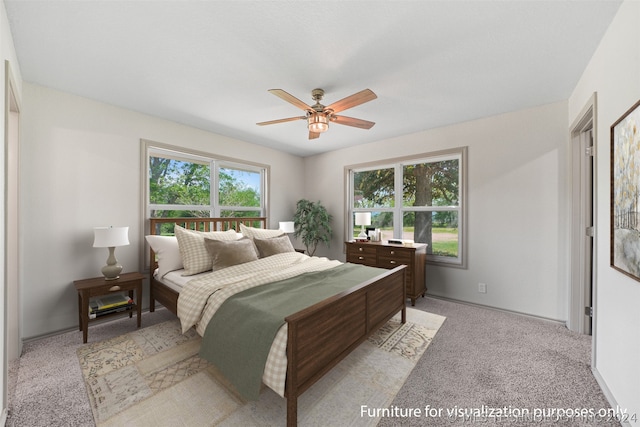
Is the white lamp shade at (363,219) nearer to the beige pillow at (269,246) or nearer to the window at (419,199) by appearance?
the window at (419,199)

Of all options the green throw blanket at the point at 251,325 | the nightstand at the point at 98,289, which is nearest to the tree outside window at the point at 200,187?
the nightstand at the point at 98,289

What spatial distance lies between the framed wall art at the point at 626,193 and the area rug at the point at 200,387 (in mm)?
1539

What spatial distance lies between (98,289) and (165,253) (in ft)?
2.13

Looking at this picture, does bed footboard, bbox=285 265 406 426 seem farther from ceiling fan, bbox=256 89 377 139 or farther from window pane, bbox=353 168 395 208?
window pane, bbox=353 168 395 208

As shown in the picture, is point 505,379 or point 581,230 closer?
point 505,379

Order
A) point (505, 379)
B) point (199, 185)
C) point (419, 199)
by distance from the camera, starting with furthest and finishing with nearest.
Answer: point (419, 199), point (199, 185), point (505, 379)

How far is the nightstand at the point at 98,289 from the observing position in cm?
245

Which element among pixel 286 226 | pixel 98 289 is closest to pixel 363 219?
pixel 286 226

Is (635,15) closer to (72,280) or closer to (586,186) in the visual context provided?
(586,186)

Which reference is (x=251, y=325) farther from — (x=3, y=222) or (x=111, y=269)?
(x=111, y=269)

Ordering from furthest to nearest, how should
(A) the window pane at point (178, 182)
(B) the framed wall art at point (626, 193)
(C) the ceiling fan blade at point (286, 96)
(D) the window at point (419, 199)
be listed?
(D) the window at point (419, 199), (A) the window pane at point (178, 182), (C) the ceiling fan blade at point (286, 96), (B) the framed wall art at point (626, 193)

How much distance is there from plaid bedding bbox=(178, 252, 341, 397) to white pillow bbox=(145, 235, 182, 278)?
664mm

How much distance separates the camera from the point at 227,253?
2883 millimetres

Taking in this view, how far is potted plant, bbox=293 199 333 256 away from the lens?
15.6 feet
